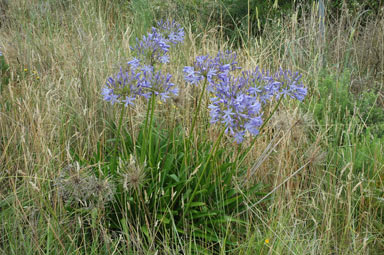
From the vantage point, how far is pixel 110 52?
4.35 m

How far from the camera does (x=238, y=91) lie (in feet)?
6.43

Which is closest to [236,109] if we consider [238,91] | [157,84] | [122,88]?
[238,91]

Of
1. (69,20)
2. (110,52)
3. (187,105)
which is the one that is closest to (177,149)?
(187,105)

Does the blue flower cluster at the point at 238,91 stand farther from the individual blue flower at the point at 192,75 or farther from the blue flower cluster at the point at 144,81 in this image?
the blue flower cluster at the point at 144,81

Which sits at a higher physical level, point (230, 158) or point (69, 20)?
point (69, 20)

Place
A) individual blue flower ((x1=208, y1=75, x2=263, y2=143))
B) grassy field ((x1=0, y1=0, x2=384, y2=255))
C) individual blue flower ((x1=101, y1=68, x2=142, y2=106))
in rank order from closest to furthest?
individual blue flower ((x1=208, y1=75, x2=263, y2=143))
individual blue flower ((x1=101, y1=68, x2=142, y2=106))
grassy field ((x1=0, y1=0, x2=384, y2=255))

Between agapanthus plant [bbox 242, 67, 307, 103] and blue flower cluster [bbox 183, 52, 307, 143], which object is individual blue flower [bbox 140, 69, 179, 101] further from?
agapanthus plant [bbox 242, 67, 307, 103]

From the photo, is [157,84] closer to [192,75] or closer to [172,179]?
[192,75]

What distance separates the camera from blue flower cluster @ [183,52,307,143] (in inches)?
75.4

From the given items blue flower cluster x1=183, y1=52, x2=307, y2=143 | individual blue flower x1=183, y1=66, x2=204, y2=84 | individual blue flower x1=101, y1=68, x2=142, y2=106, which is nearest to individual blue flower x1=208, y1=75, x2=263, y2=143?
blue flower cluster x1=183, y1=52, x2=307, y2=143

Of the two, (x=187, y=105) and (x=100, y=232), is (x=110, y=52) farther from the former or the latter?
(x=100, y=232)

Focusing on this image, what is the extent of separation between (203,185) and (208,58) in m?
0.79

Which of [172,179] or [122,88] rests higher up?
[122,88]

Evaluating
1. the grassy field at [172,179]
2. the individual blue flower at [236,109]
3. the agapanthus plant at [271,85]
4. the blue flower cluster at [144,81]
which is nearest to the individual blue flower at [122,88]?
the blue flower cluster at [144,81]
